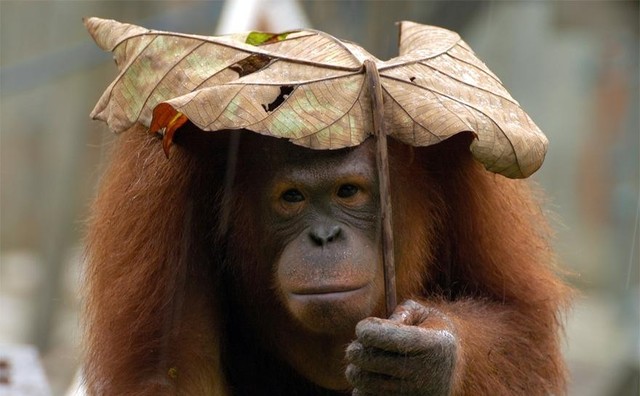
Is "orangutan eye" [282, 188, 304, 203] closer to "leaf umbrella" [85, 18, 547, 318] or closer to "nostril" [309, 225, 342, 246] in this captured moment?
"nostril" [309, 225, 342, 246]

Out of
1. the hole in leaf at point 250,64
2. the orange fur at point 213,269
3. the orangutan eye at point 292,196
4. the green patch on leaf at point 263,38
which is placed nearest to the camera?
the hole in leaf at point 250,64

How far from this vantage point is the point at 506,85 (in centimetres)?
983

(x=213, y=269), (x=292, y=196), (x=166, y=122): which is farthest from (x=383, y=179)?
(x=213, y=269)

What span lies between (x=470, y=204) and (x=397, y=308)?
100cm

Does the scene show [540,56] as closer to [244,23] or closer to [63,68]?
[63,68]

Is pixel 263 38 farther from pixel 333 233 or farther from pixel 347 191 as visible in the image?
pixel 333 233

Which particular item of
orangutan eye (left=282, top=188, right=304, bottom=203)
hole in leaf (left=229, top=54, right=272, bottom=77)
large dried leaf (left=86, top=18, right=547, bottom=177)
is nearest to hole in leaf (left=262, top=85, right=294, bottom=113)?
large dried leaf (left=86, top=18, right=547, bottom=177)

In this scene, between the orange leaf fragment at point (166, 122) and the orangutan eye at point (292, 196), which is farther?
the orangutan eye at point (292, 196)

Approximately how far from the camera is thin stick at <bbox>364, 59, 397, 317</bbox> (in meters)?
2.98

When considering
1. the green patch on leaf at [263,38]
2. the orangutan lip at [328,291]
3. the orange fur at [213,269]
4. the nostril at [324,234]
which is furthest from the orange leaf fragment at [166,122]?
the orangutan lip at [328,291]

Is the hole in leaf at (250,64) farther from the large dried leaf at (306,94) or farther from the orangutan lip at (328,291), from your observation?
the orangutan lip at (328,291)

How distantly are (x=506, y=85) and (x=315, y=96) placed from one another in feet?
22.9

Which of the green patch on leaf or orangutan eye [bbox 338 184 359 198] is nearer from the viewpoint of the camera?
orangutan eye [bbox 338 184 359 198]

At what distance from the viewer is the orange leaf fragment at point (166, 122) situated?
3.16 meters
